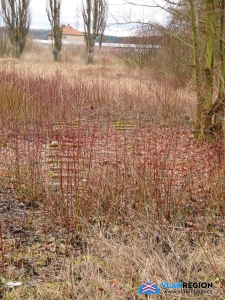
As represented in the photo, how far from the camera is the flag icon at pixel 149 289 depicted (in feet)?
7.42

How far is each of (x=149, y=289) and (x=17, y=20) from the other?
22.7m

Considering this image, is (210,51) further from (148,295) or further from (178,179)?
(148,295)

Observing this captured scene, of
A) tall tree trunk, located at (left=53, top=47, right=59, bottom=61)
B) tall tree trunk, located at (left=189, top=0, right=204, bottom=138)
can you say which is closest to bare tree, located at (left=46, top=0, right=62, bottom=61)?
tall tree trunk, located at (left=53, top=47, right=59, bottom=61)

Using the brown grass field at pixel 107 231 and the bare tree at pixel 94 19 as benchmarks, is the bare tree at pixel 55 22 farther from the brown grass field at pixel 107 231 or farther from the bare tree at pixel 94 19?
the brown grass field at pixel 107 231

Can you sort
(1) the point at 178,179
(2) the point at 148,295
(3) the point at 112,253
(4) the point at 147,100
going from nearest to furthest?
(2) the point at 148,295 < (3) the point at 112,253 < (1) the point at 178,179 < (4) the point at 147,100

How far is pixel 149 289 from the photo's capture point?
2.28 metres

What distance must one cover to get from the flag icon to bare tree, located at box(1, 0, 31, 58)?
72.9 feet

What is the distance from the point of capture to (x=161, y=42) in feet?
39.6

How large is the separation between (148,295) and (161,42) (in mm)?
11040

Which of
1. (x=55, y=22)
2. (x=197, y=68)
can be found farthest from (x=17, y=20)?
(x=197, y=68)

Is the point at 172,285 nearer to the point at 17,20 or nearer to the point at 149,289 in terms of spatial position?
the point at 149,289

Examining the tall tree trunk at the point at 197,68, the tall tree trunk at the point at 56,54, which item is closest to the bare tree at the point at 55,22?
the tall tree trunk at the point at 56,54

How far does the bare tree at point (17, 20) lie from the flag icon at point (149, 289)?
72.9 ft

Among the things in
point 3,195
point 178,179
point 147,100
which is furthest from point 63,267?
point 147,100
